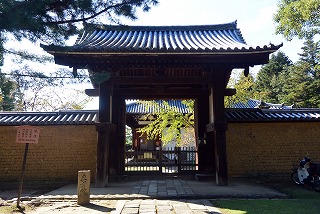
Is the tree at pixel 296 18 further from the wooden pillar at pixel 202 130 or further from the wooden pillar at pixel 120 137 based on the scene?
the wooden pillar at pixel 120 137

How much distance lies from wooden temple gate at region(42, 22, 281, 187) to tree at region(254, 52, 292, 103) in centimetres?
3491

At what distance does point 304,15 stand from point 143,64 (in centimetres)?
909

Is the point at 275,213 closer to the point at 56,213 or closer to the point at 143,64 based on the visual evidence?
the point at 56,213

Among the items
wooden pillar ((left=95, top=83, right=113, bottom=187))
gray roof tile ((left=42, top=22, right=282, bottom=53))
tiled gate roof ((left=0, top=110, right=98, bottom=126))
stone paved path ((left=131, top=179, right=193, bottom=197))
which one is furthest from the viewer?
tiled gate roof ((left=0, top=110, right=98, bottom=126))

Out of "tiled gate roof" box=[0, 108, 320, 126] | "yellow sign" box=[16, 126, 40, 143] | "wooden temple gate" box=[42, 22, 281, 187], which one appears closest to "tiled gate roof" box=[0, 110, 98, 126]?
"tiled gate roof" box=[0, 108, 320, 126]

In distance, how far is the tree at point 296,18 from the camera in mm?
12206

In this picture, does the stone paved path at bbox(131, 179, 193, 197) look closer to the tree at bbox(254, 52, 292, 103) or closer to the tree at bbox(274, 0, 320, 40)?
the tree at bbox(274, 0, 320, 40)

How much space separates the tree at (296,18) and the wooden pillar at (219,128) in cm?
691

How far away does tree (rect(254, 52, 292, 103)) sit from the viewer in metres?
42.9

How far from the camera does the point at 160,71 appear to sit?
8797 mm

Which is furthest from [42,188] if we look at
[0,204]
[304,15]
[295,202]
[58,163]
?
[304,15]

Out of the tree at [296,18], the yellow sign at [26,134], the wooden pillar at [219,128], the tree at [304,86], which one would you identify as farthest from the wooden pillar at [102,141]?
the tree at [304,86]

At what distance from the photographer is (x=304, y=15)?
1229cm

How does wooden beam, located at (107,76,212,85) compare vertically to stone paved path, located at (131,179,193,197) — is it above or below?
above
